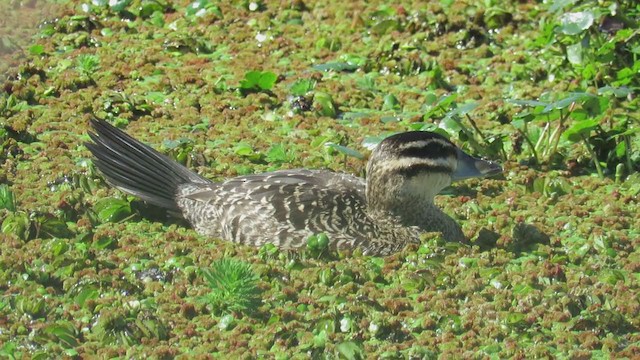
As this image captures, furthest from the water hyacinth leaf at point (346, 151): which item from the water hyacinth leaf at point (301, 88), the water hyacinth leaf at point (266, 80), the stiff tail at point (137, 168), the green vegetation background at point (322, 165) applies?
the water hyacinth leaf at point (266, 80)

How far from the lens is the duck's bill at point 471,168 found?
7918 mm

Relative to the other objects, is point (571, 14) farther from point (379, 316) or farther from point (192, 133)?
point (379, 316)

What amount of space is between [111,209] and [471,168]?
223 centimetres

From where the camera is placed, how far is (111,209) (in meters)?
7.98

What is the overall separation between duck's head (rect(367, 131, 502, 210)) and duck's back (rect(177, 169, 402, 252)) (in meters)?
0.19

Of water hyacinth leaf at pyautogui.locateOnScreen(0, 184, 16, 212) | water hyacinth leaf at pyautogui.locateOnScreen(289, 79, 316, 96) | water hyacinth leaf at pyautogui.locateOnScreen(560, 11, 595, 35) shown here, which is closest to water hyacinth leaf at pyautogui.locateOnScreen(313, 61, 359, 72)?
water hyacinth leaf at pyautogui.locateOnScreen(289, 79, 316, 96)

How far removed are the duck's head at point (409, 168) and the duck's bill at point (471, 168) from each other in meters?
0.03

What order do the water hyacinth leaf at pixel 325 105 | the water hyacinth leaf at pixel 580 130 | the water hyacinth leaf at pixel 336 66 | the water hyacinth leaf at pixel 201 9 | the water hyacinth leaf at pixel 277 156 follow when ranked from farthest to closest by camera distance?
the water hyacinth leaf at pixel 201 9
the water hyacinth leaf at pixel 336 66
the water hyacinth leaf at pixel 325 105
the water hyacinth leaf at pixel 277 156
the water hyacinth leaf at pixel 580 130

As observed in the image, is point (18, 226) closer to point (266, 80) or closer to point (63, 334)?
point (63, 334)

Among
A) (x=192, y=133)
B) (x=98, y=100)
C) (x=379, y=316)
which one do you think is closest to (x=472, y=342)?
(x=379, y=316)

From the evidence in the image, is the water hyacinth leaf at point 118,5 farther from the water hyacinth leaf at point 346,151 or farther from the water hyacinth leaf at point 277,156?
the water hyacinth leaf at point 346,151

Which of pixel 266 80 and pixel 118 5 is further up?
pixel 118 5

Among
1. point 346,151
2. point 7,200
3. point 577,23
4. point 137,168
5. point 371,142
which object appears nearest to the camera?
point 7,200

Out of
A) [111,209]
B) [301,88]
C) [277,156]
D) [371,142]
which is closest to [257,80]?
[301,88]
